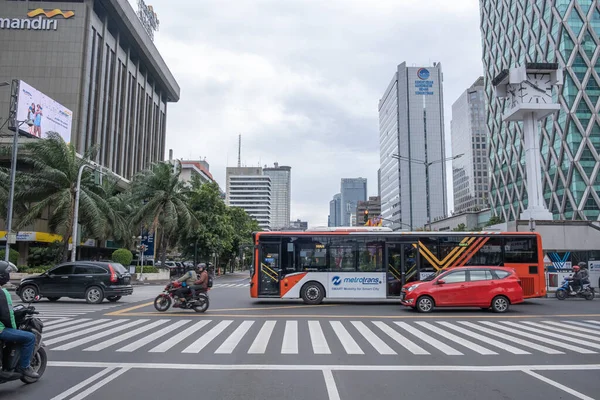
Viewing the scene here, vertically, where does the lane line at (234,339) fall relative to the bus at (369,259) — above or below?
below

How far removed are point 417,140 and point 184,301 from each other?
119m

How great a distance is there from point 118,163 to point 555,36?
6449 centimetres

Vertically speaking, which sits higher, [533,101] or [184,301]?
[533,101]

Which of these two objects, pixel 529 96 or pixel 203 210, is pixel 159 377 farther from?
→ pixel 203 210

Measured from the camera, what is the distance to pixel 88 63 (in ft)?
167

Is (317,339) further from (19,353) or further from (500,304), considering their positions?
(500,304)

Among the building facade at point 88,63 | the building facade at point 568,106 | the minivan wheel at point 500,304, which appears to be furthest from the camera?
the building facade at point 568,106

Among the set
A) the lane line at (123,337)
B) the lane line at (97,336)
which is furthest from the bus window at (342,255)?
the lane line at (97,336)

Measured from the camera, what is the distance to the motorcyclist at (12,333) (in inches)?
236

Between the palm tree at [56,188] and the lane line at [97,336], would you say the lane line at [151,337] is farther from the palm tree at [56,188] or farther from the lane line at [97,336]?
the palm tree at [56,188]

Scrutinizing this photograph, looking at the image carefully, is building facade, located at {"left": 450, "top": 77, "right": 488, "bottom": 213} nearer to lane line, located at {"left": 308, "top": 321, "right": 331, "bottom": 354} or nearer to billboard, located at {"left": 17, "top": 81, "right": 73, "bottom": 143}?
billboard, located at {"left": 17, "top": 81, "right": 73, "bottom": 143}

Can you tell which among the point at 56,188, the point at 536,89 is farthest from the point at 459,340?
the point at 536,89

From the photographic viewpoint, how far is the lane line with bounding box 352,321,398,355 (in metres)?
9.00

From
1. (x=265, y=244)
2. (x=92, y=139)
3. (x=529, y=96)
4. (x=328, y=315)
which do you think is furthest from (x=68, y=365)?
(x=92, y=139)
